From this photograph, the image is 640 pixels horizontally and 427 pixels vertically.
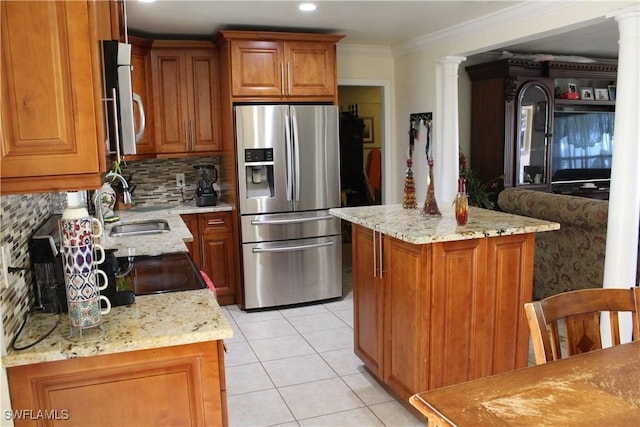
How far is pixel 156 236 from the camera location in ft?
10.6

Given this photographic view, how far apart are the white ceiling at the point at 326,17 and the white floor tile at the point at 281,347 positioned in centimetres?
239

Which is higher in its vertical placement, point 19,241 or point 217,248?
point 19,241

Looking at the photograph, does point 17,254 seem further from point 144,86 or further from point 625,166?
point 144,86

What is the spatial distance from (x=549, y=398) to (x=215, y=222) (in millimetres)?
3647

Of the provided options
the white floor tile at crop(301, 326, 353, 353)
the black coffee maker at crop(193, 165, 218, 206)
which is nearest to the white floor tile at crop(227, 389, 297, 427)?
the white floor tile at crop(301, 326, 353, 353)

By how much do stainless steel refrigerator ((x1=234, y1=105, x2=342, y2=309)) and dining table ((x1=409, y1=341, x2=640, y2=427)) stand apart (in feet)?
10.5

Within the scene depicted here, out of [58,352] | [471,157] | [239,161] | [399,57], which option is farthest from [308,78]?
[58,352]

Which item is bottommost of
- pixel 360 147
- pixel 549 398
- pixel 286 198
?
pixel 549 398

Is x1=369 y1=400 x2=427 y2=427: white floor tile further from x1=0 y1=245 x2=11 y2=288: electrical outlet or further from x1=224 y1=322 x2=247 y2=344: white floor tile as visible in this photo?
x1=0 y1=245 x2=11 y2=288: electrical outlet

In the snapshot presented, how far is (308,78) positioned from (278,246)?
146cm

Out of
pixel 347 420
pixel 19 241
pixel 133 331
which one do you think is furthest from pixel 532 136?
pixel 19 241

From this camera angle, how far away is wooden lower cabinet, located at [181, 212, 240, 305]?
15.0ft

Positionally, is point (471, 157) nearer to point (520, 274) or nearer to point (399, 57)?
point (399, 57)

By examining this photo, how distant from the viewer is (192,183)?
5.12 m
